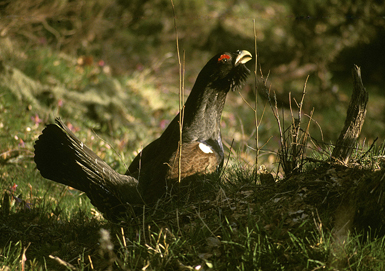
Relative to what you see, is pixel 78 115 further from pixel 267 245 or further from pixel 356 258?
pixel 356 258

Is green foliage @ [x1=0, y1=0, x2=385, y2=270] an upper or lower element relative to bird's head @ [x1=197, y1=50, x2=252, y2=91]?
lower

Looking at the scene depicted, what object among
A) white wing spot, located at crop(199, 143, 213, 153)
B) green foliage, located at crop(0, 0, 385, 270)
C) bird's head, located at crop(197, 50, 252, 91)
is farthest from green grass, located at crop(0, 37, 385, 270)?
bird's head, located at crop(197, 50, 252, 91)

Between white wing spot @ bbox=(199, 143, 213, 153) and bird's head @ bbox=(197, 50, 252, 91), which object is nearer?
white wing spot @ bbox=(199, 143, 213, 153)

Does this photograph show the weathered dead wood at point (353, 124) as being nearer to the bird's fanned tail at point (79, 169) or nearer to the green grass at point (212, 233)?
the green grass at point (212, 233)

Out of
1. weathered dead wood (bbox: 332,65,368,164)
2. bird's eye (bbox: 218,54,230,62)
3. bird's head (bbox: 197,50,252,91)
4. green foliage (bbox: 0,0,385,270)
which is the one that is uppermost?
bird's eye (bbox: 218,54,230,62)

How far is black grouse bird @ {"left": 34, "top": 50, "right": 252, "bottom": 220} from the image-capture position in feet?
10.8

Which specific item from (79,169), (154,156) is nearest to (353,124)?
(154,156)

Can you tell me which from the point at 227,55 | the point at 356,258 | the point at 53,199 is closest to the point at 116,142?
the point at 53,199

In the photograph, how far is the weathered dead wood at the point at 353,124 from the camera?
11.1ft

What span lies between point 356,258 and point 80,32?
9675 mm

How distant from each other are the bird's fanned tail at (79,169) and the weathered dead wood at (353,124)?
6.19ft

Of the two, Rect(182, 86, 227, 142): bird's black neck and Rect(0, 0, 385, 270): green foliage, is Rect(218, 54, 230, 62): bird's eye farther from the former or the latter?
Rect(0, 0, 385, 270): green foliage

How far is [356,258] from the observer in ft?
8.32

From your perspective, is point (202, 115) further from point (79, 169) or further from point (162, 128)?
point (162, 128)
